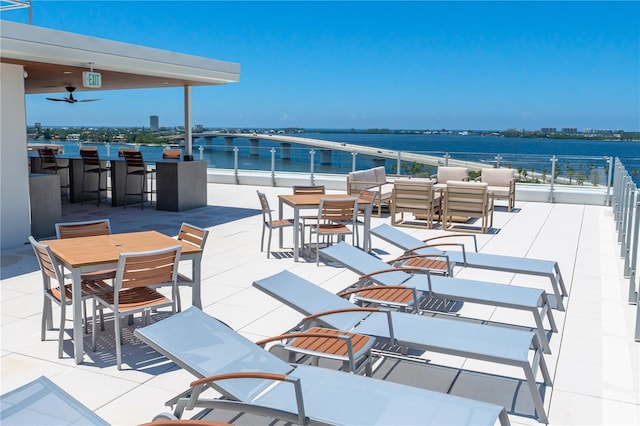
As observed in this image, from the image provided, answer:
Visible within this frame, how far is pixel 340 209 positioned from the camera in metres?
7.40

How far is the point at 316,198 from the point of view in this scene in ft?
25.6

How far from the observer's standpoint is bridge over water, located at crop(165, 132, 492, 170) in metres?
13.4

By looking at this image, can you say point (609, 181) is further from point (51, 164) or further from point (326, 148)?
point (51, 164)

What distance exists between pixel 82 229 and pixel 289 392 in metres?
3.17

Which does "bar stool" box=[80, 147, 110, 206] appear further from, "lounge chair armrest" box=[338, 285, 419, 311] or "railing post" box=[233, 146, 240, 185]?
"lounge chair armrest" box=[338, 285, 419, 311]

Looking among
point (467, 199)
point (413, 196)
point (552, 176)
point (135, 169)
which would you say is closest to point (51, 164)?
point (135, 169)

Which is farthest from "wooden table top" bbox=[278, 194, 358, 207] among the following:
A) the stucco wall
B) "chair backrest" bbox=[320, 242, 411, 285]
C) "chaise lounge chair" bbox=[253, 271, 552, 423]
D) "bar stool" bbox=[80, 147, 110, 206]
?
"bar stool" bbox=[80, 147, 110, 206]

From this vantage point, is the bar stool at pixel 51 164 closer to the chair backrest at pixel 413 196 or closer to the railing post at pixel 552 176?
the chair backrest at pixel 413 196

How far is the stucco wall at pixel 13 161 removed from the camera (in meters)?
7.80

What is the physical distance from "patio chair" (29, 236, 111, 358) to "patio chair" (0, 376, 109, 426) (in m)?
1.94

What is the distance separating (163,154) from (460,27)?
1982 inches

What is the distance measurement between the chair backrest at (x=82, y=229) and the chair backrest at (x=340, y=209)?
2860 millimetres

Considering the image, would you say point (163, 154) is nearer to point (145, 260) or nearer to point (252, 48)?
point (145, 260)

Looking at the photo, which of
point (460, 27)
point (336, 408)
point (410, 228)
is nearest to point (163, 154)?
point (410, 228)
